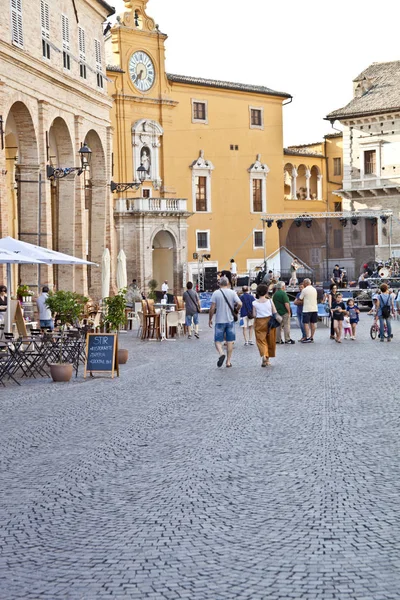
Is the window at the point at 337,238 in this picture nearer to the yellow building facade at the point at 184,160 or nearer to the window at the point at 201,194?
the yellow building facade at the point at 184,160

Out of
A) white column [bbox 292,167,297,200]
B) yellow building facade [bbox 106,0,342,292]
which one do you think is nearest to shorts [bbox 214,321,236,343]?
yellow building facade [bbox 106,0,342,292]

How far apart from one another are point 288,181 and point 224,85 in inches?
425

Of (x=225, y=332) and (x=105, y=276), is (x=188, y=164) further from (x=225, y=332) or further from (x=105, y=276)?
(x=225, y=332)

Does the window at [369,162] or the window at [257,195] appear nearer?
the window at [369,162]

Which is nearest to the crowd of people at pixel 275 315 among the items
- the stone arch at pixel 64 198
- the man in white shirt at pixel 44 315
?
the man in white shirt at pixel 44 315

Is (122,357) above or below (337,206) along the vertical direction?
below

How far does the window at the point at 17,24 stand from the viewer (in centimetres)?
2847

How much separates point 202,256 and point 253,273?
323 cm

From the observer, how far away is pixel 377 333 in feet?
87.1

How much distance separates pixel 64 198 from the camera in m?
34.3

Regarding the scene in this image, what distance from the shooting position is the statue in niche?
54.4 meters

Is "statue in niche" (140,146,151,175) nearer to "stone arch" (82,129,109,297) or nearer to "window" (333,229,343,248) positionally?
"window" (333,229,343,248)

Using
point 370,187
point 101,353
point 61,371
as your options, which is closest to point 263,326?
point 101,353

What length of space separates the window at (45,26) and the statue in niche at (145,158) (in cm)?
2256
